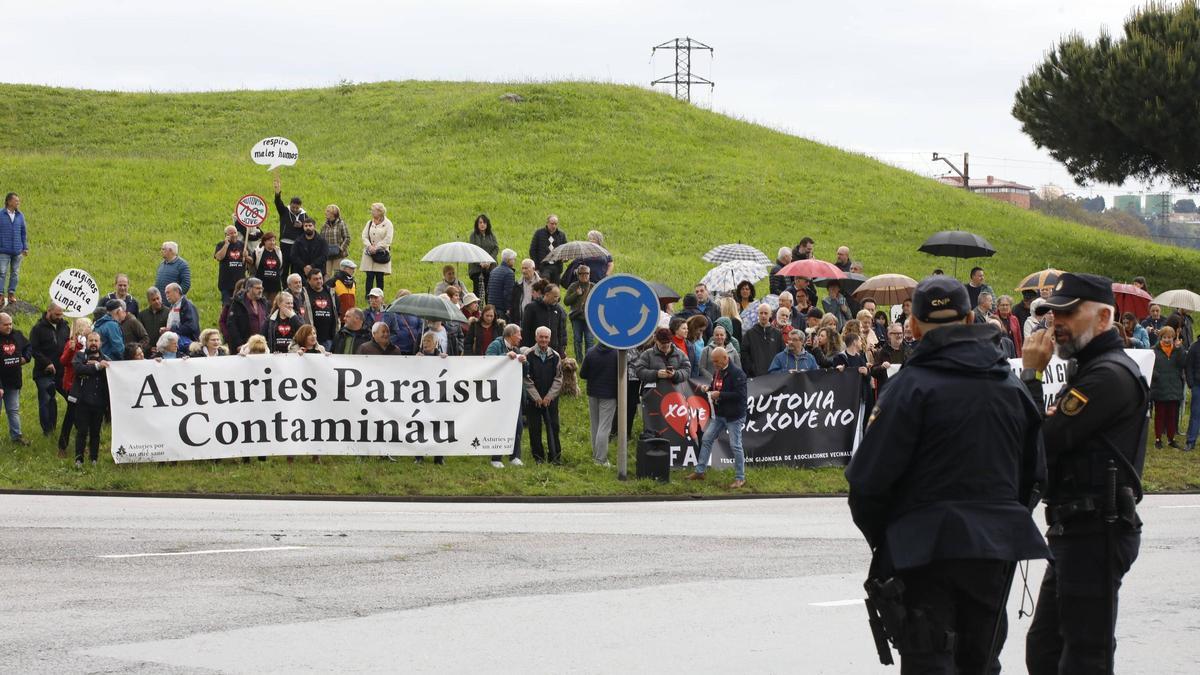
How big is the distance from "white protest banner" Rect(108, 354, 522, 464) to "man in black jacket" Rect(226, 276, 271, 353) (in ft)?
A: 6.63

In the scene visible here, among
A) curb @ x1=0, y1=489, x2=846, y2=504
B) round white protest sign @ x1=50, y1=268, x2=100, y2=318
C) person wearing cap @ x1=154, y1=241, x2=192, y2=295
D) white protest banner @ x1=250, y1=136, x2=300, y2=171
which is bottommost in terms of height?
curb @ x1=0, y1=489, x2=846, y2=504

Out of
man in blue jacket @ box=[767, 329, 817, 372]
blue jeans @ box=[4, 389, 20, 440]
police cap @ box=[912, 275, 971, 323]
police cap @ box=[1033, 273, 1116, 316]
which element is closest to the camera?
police cap @ box=[912, 275, 971, 323]

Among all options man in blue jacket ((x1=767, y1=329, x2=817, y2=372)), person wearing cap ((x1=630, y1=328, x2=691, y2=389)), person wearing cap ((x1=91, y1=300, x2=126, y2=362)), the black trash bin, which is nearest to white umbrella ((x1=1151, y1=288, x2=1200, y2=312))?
man in blue jacket ((x1=767, y1=329, x2=817, y2=372))

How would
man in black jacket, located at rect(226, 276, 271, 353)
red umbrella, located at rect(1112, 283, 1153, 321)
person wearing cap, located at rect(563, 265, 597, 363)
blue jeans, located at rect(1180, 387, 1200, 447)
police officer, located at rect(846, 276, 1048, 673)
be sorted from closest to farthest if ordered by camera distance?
police officer, located at rect(846, 276, 1048, 673)
man in black jacket, located at rect(226, 276, 271, 353)
blue jeans, located at rect(1180, 387, 1200, 447)
person wearing cap, located at rect(563, 265, 597, 363)
red umbrella, located at rect(1112, 283, 1153, 321)

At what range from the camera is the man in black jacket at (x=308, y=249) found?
24.1m

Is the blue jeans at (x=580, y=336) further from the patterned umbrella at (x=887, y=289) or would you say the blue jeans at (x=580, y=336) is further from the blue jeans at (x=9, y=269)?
the blue jeans at (x=9, y=269)

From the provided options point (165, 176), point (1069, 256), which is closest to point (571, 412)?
point (165, 176)

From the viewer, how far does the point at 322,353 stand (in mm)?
18703

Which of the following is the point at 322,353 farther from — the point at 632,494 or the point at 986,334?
the point at 986,334

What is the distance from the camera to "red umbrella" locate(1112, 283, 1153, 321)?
2692 centimetres

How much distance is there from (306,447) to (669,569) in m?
8.31

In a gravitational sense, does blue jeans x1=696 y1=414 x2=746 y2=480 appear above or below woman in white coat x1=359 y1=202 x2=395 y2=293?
below

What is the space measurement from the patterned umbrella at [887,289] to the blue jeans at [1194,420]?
4690 millimetres

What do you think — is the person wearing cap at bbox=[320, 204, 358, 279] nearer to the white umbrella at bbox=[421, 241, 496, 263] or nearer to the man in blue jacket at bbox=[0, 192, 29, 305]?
the white umbrella at bbox=[421, 241, 496, 263]
